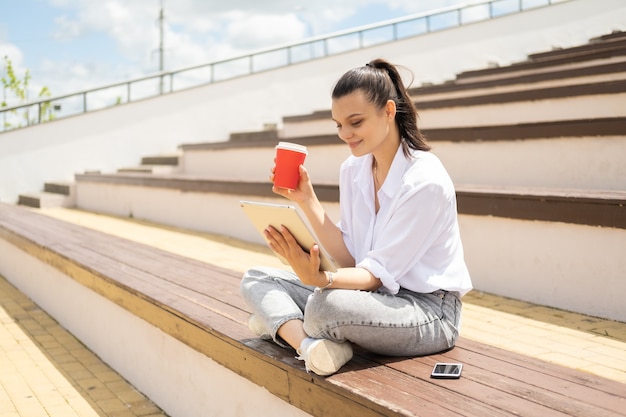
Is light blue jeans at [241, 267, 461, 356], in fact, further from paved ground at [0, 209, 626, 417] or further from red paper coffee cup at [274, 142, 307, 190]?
paved ground at [0, 209, 626, 417]

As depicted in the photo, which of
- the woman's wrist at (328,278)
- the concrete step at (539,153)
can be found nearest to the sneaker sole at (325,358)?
the woman's wrist at (328,278)

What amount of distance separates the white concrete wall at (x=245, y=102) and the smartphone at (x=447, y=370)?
29.3ft

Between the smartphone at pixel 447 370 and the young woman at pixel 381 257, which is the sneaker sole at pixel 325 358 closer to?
the young woman at pixel 381 257

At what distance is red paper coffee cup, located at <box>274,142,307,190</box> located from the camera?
2.02m

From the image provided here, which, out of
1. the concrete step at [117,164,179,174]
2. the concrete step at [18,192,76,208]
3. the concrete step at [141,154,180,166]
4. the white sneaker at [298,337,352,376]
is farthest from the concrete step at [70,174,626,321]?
the concrete step at [18,192,76,208]

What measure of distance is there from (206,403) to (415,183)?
1414 mm

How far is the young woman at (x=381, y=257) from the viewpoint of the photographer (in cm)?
199

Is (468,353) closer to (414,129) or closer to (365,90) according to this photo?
(414,129)

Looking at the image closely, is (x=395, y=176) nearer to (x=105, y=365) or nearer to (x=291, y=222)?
(x=291, y=222)

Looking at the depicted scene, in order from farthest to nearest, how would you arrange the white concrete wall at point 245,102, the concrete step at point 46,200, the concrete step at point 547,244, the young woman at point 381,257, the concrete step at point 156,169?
1. the white concrete wall at point 245,102
2. the concrete step at point 156,169
3. the concrete step at point 46,200
4. the concrete step at point 547,244
5. the young woman at point 381,257

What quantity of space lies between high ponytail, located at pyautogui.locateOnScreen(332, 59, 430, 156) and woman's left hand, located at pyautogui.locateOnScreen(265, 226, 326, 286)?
0.49 metres

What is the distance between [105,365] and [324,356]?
2.29m

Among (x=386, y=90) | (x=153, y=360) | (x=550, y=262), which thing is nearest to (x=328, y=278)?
(x=386, y=90)

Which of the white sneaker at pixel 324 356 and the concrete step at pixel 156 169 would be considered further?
the concrete step at pixel 156 169
